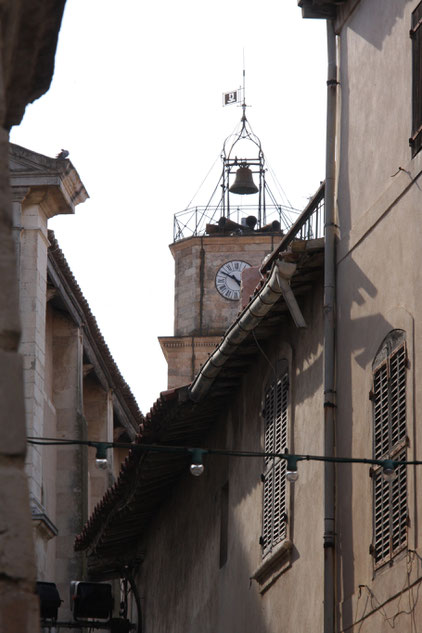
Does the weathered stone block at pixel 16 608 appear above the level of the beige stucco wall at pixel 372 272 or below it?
below

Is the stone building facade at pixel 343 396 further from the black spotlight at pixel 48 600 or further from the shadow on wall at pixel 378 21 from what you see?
the black spotlight at pixel 48 600

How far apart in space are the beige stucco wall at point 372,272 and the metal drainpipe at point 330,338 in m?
0.09

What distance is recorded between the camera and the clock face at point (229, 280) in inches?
2056

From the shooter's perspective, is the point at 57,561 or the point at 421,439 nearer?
the point at 421,439

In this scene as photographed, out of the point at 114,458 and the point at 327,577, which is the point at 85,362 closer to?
the point at 114,458

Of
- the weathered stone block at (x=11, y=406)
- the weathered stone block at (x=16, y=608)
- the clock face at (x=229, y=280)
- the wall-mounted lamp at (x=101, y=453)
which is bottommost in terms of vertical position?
the weathered stone block at (x=16, y=608)

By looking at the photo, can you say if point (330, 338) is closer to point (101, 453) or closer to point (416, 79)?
point (416, 79)

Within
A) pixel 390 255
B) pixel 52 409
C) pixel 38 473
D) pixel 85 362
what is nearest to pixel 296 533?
pixel 390 255

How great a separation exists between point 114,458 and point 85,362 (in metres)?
6.77

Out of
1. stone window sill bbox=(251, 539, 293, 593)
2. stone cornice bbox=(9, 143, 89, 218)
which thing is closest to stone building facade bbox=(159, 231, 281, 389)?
stone cornice bbox=(9, 143, 89, 218)

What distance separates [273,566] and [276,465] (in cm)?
93

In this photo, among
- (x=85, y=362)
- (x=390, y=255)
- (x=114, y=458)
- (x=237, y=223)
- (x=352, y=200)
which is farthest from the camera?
(x=237, y=223)

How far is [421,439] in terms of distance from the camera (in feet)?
34.1

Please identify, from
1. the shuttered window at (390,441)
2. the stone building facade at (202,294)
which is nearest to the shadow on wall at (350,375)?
the shuttered window at (390,441)
